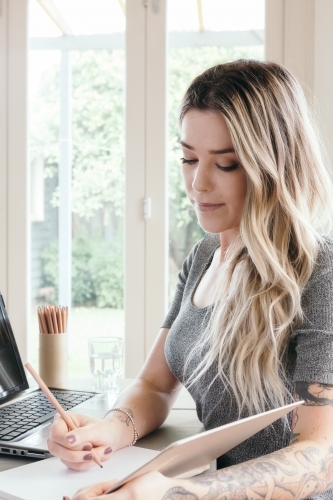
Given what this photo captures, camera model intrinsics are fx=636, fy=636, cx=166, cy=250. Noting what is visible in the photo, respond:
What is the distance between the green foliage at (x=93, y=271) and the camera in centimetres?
306

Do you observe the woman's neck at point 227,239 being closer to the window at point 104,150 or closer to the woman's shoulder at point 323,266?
the woman's shoulder at point 323,266

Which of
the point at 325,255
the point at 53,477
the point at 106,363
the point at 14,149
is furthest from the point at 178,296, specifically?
the point at 14,149

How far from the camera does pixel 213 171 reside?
4.24 feet

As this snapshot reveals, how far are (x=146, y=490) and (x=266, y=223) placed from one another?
59 cm

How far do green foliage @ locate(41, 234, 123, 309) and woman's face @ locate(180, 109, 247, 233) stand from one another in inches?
68.4

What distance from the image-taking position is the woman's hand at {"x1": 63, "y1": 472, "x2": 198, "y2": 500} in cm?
81

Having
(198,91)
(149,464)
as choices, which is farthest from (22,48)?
(149,464)

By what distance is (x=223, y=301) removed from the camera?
1306 mm

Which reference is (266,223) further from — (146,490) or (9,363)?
(9,363)

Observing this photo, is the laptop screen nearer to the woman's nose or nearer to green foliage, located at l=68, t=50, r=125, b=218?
the woman's nose

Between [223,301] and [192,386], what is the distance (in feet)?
0.64

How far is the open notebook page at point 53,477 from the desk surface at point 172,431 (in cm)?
8

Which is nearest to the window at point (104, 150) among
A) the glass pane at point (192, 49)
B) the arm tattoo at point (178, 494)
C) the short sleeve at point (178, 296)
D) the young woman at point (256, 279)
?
the glass pane at point (192, 49)

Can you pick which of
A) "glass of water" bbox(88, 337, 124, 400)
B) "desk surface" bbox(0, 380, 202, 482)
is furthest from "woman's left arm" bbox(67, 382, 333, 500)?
"glass of water" bbox(88, 337, 124, 400)
